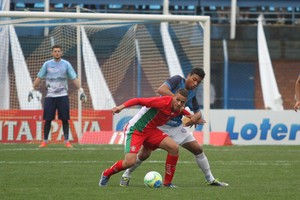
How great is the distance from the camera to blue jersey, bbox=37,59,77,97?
1980 centimetres

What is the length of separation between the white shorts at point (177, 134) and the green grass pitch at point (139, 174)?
56 centimetres

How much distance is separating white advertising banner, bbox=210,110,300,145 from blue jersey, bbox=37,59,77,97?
5800 mm

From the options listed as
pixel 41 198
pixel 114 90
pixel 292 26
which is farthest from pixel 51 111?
pixel 292 26

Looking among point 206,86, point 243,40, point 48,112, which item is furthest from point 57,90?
point 243,40

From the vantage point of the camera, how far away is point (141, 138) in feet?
40.3

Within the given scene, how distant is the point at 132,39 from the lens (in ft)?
77.4

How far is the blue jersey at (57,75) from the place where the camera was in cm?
1980

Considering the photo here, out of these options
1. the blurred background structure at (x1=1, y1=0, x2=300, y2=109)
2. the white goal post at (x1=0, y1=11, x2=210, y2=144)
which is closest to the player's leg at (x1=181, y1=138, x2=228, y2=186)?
the white goal post at (x1=0, y1=11, x2=210, y2=144)

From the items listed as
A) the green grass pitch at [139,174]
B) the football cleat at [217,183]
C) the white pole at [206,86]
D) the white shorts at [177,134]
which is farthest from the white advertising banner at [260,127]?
the football cleat at [217,183]

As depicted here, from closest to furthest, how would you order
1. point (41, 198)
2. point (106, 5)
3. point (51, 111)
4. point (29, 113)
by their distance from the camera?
point (41, 198)
point (51, 111)
point (29, 113)
point (106, 5)

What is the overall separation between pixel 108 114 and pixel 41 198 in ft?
43.1

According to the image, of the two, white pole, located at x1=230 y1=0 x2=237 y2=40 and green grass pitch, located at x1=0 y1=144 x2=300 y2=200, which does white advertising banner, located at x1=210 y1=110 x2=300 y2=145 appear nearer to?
green grass pitch, located at x1=0 y1=144 x2=300 y2=200

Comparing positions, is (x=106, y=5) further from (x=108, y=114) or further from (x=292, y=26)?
(x=108, y=114)

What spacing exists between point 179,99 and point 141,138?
0.76 metres
